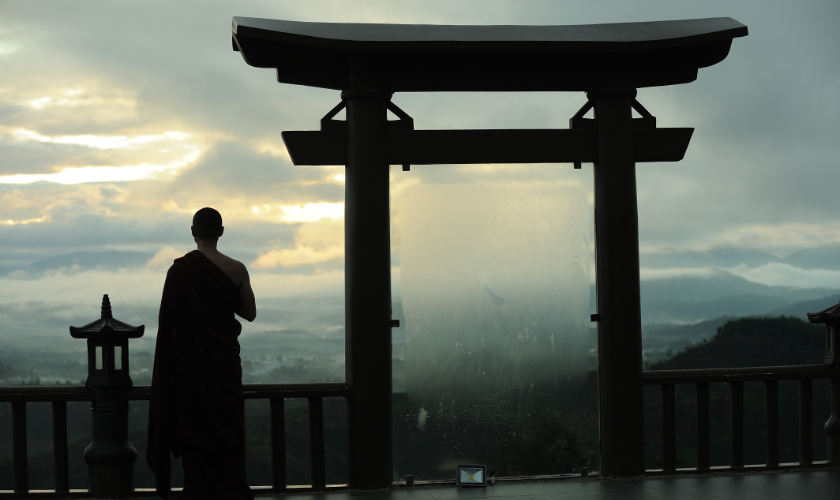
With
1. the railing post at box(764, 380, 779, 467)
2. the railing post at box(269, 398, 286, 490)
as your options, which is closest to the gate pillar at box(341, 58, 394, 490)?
the railing post at box(269, 398, 286, 490)

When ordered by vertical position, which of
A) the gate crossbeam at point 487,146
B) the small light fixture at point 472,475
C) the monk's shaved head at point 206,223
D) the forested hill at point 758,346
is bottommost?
the forested hill at point 758,346

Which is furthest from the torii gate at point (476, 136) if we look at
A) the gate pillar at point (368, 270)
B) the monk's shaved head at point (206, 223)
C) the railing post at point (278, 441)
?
the monk's shaved head at point (206, 223)

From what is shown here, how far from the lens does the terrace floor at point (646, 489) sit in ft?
12.1

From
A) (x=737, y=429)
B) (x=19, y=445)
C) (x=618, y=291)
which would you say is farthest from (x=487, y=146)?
(x=19, y=445)

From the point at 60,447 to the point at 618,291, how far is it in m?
3.26

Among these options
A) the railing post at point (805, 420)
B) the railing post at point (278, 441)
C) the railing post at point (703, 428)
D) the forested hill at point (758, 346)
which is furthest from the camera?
the forested hill at point (758, 346)

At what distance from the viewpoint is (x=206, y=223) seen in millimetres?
3279

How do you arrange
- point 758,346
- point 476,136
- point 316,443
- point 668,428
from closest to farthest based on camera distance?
1. point 316,443
2. point 476,136
3. point 668,428
4. point 758,346

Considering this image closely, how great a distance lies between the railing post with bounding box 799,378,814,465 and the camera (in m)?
4.36

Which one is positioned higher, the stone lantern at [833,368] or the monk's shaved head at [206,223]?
the monk's shaved head at [206,223]

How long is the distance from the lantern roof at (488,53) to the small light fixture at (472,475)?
2247mm

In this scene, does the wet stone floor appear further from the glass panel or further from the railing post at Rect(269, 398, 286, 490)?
the glass panel

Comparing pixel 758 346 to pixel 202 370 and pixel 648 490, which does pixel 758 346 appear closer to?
pixel 648 490

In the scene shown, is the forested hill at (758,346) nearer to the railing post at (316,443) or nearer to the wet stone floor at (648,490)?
the wet stone floor at (648,490)
